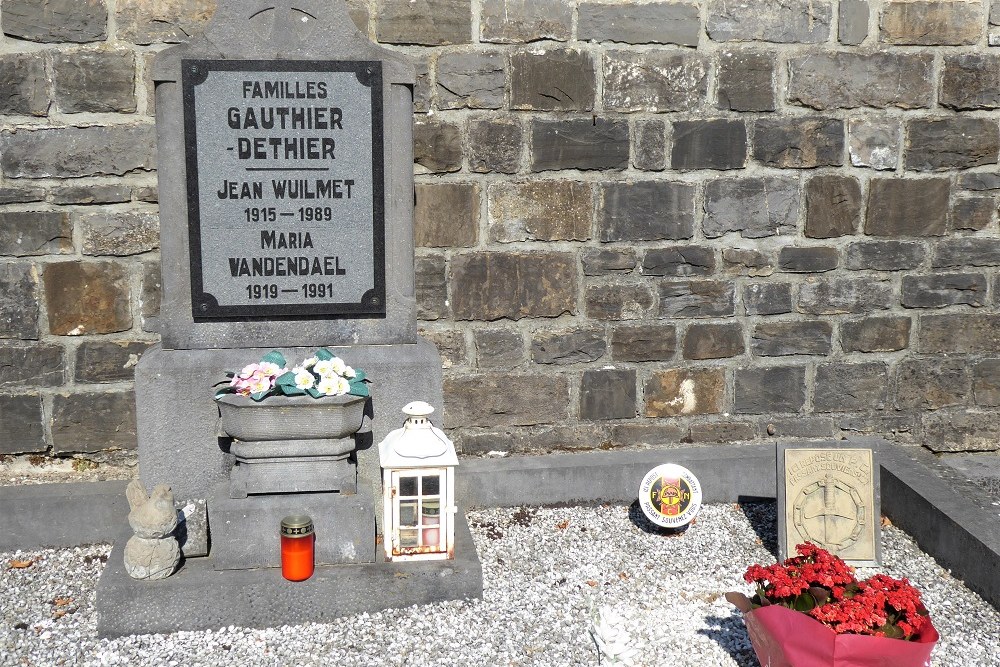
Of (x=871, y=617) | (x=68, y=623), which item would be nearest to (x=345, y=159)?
(x=68, y=623)

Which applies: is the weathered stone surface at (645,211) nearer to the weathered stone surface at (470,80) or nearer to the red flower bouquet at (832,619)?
the weathered stone surface at (470,80)

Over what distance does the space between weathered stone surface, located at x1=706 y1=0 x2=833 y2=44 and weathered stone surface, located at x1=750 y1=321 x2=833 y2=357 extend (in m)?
1.43

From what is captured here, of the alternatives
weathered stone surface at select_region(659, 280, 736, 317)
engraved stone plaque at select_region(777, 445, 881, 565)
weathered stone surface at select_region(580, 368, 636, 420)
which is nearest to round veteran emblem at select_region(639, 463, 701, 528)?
engraved stone plaque at select_region(777, 445, 881, 565)

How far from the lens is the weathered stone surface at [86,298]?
4496 mm

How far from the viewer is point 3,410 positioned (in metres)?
4.56

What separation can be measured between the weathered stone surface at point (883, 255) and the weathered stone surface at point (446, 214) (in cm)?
196

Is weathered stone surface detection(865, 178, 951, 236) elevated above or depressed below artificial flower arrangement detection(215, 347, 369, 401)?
above

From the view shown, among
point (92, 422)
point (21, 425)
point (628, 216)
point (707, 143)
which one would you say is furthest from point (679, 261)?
point (21, 425)

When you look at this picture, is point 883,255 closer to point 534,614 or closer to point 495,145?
point 495,145

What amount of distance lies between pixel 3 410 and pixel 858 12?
4.57 m

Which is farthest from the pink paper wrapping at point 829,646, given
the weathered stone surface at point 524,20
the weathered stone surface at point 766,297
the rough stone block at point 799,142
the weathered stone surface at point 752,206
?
the weathered stone surface at point 524,20

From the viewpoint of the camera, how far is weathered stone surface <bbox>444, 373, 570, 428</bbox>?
4891 mm

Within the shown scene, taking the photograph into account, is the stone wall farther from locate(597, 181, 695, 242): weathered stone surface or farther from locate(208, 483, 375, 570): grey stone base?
locate(208, 483, 375, 570): grey stone base

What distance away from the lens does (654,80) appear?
4715mm
